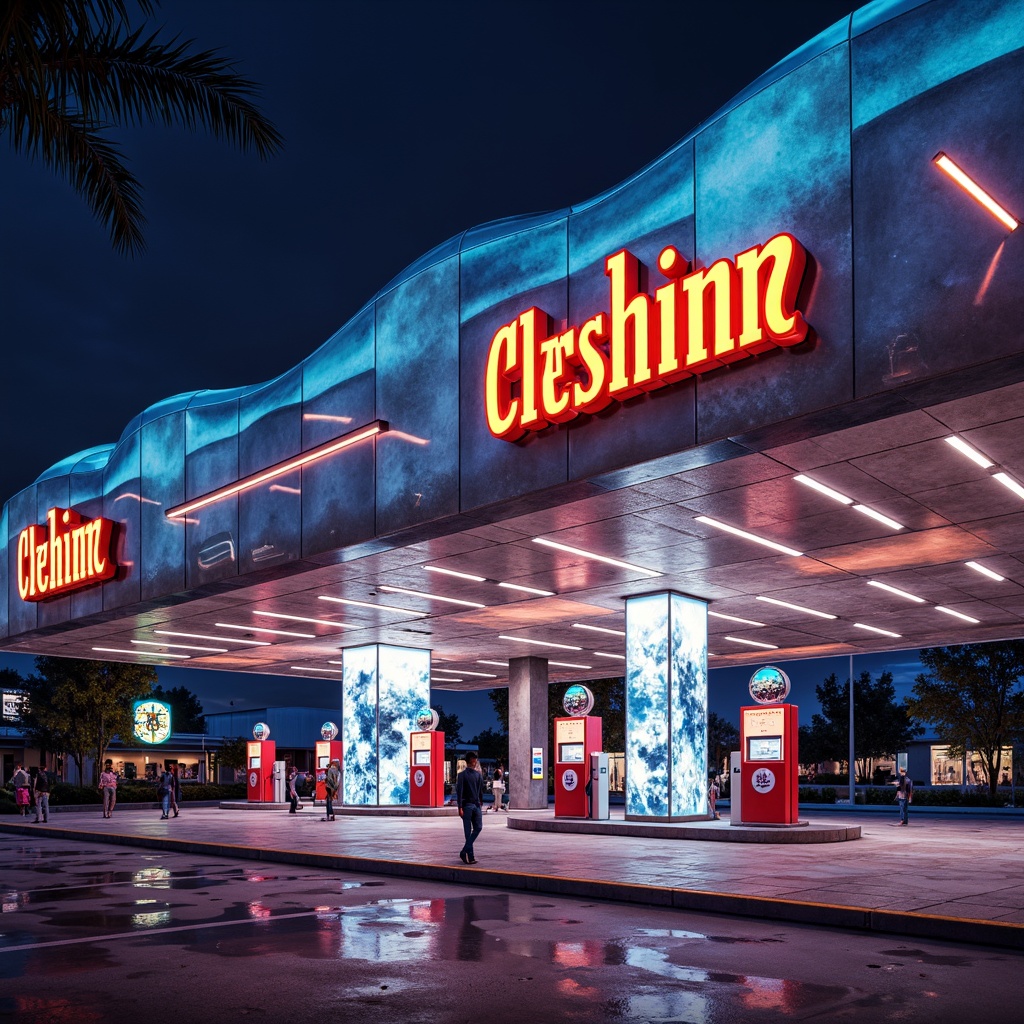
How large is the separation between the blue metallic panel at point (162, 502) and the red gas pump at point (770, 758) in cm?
1285

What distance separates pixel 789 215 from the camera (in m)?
12.4

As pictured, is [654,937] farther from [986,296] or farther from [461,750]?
[461,750]

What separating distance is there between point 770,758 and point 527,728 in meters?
17.1

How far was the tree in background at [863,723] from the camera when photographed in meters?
75.1

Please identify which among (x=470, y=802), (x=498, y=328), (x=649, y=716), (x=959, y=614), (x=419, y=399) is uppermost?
(x=498, y=328)

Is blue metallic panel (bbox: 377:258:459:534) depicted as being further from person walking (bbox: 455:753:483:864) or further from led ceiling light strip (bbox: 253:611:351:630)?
led ceiling light strip (bbox: 253:611:351:630)

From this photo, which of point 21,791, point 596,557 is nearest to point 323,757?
point 21,791

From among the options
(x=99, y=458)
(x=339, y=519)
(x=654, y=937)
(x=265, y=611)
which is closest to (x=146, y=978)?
(x=654, y=937)

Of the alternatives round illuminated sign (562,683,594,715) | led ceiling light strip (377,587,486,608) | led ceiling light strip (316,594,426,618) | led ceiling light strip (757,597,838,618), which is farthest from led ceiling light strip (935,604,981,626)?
led ceiling light strip (316,594,426,618)

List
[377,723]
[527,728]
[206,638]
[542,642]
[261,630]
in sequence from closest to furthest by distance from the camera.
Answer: [261,630]
[206,638]
[377,723]
[542,642]
[527,728]

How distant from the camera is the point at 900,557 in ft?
63.4

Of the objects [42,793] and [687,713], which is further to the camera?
[42,793]

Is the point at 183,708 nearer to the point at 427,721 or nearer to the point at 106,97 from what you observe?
the point at 427,721

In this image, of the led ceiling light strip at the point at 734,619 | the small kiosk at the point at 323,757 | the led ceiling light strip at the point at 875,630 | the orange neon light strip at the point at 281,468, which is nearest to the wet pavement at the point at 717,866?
the led ceiling light strip at the point at 875,630
